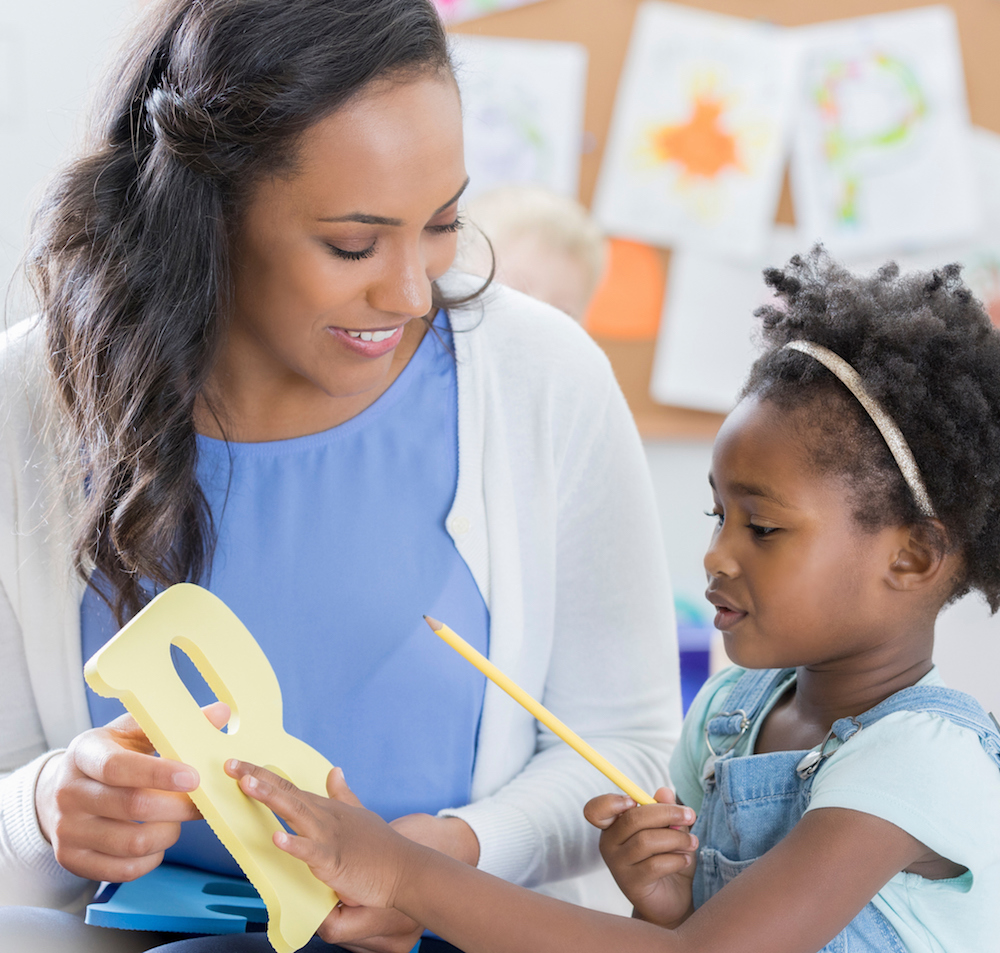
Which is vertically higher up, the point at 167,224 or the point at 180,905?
the point at 167,224

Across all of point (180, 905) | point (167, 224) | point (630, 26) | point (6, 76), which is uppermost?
A: point (630, 26)

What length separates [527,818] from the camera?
88cm

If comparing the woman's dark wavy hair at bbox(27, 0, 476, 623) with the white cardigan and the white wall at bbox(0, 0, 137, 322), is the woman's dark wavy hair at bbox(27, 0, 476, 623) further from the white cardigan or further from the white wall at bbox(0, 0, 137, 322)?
the white wall at bbox(0, 0, 137, 322)

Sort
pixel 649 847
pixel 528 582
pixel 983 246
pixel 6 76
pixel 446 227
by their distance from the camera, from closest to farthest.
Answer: pixel 649 847
pixel 446 227
pixel 528 582
pixel 6 76
pixel 983 246

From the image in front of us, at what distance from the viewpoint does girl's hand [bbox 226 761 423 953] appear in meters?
0.62

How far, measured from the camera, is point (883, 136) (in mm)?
2002

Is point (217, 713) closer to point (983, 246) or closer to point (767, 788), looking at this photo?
point (767, 788)

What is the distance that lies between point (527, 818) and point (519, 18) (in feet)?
A: 5.05

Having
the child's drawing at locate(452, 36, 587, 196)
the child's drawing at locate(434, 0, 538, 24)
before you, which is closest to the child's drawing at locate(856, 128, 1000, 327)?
the child's drawing at locate(452, 36, 587, 196)

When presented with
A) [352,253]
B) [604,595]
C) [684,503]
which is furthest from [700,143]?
[352,253]

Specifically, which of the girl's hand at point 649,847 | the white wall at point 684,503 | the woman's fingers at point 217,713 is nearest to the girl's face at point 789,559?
the girl's hand at point 649,847

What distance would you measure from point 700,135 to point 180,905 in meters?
1.65

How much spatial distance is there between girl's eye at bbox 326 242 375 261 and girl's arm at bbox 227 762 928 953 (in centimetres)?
35

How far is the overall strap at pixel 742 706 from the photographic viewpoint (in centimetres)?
86
